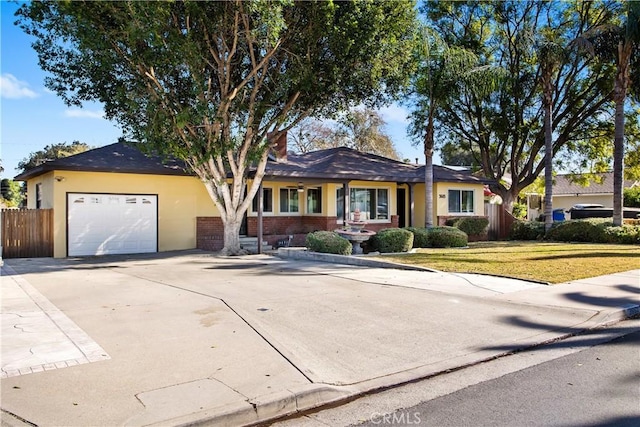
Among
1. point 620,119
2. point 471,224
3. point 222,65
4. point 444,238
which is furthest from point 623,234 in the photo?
point 222,65

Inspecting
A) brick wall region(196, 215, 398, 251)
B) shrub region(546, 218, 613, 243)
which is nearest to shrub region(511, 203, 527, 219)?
shrub region(546, 218, 613, 243)

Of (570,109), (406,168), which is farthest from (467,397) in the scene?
(570,109)

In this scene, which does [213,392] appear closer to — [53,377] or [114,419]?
[114,419]

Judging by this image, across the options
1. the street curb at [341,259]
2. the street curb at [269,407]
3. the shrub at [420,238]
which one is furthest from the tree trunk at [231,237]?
the street curb at [269,407]

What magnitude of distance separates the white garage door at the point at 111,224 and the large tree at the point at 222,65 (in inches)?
101

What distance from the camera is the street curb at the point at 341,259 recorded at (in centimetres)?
1315

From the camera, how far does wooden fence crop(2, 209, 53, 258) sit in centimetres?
1661

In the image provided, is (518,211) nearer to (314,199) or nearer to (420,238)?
(314,199)

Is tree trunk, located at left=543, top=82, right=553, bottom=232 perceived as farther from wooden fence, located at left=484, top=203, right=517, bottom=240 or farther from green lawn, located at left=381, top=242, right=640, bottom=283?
green lawn, located at left=381, top=242, right=640, bottom=283

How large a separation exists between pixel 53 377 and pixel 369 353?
11.2 ft

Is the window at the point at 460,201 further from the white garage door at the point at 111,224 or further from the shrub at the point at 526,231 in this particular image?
the white garage door at the point at 111,224

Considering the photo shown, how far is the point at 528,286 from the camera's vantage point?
33.8 ft

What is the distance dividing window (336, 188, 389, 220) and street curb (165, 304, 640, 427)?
1627 cm

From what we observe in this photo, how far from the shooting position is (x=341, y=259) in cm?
1470
